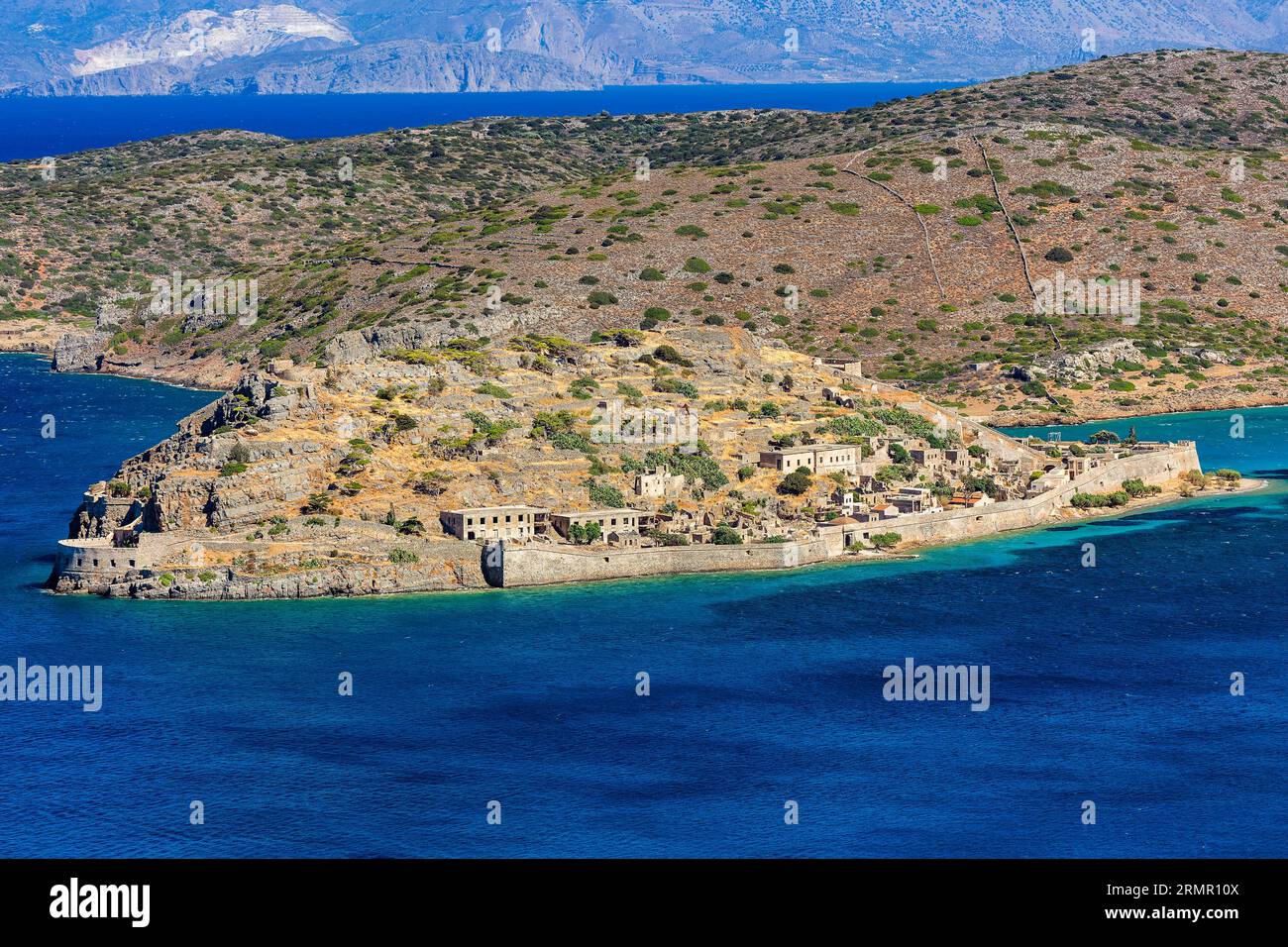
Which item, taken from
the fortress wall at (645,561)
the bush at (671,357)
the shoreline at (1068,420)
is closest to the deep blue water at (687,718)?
the fortress wall at (645,561)

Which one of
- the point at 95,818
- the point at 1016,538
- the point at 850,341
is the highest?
the point at 850,341

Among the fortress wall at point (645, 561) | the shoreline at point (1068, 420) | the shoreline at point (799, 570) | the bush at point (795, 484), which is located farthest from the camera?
the shoreline at point (1068, 420)

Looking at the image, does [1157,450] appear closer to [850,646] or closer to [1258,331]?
[850,646]

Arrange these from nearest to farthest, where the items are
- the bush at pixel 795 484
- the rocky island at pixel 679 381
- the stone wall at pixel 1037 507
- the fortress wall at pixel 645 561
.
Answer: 1. the fortress wall at pixel 645 561
2. the rocky island at pixel 679 381
3. the stone wall at pixel 1037 507
4. the bush at pixel 795 484

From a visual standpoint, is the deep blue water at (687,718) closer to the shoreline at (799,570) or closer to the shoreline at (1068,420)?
the shoreline at (799,570)

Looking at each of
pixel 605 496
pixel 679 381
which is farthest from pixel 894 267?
pixel 605 496
